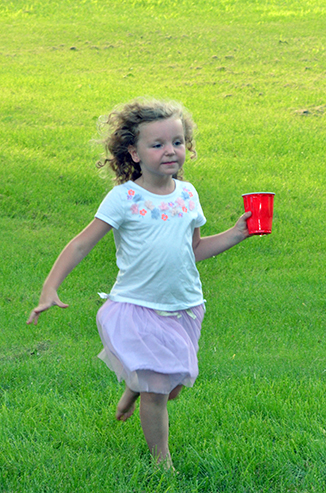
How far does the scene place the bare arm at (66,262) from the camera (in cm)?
266

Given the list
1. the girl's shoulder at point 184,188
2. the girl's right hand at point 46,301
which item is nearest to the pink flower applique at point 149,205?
the girl's shoulder at point 184,188

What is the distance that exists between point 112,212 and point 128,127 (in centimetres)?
49

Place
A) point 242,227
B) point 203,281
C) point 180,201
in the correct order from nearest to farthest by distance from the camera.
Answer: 1. point 180,201
2. point 242,227
3. point 203,281

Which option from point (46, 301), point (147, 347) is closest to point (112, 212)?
point (46, 301)

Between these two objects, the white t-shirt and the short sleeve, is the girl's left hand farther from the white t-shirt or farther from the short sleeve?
the short sleeve

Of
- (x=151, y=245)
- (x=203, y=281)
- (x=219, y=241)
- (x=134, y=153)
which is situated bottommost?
(x=203, y=281)

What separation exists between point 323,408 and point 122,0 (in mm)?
25404

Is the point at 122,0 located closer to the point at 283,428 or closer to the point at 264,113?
the point at 264,113

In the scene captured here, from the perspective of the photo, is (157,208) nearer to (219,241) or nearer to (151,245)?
(151,245)

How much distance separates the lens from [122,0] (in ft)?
85.4

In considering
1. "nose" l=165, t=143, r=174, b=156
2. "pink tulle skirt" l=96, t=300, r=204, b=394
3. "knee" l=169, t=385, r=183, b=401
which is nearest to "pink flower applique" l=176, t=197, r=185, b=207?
"nose" l=165, t=143, r=174, b=156

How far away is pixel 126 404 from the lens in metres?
3.17

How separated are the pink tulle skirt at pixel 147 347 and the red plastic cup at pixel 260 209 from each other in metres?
0.62

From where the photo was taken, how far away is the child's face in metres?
2.91
